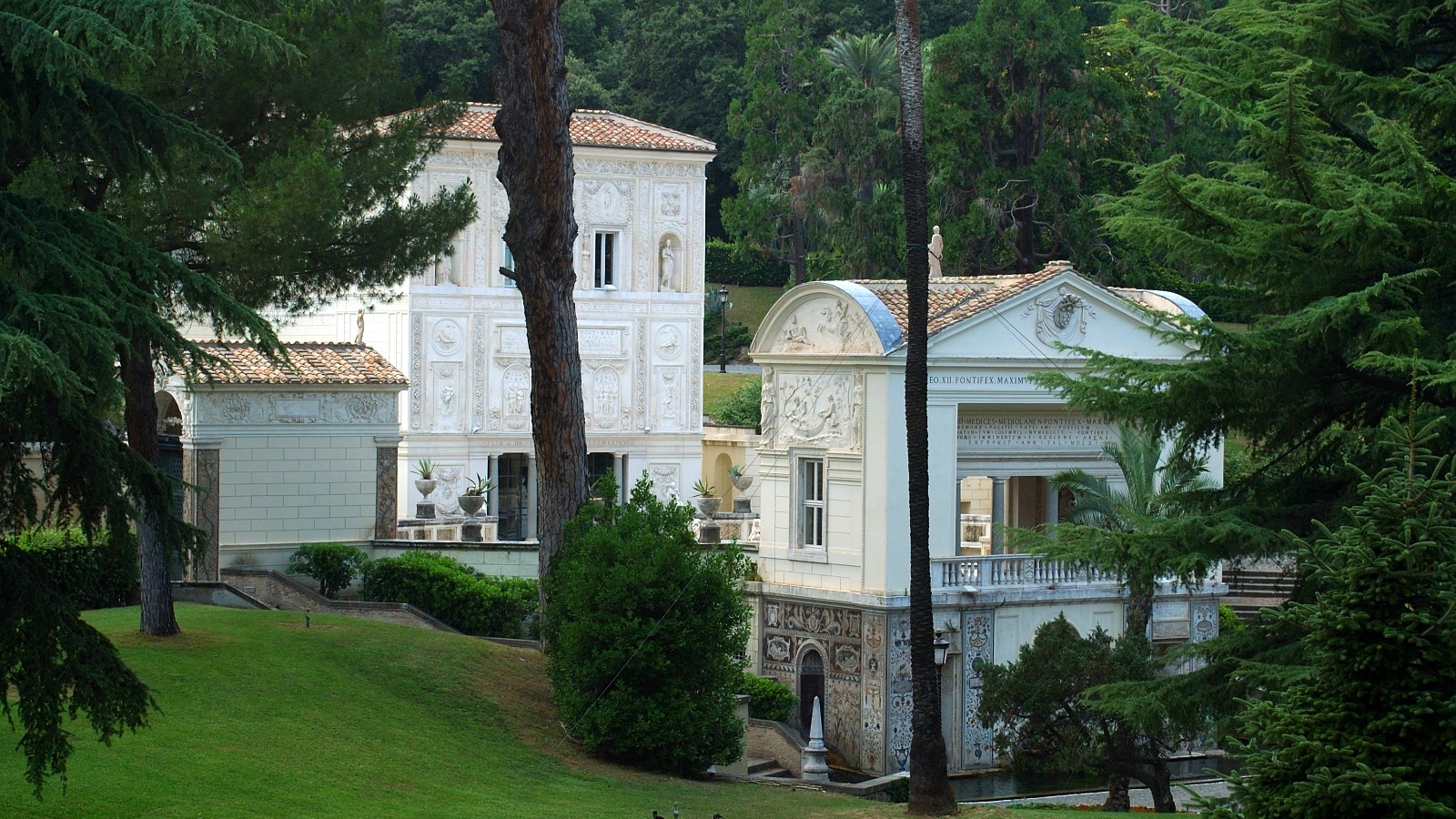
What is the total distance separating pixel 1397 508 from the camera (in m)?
9.08

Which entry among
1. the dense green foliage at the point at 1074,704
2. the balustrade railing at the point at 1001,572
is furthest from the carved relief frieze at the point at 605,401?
the dense green foliage at the point at 1074,704

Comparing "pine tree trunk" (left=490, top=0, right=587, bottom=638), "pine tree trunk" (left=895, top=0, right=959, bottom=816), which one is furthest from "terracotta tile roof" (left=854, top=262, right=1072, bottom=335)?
"pine tree trunk" (left=895, top=0, right=959, bottom=816)

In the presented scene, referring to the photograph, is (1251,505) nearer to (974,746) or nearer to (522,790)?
(522,790)

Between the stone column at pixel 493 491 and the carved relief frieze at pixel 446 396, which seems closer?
the carved relief frieze at pixel 446 396

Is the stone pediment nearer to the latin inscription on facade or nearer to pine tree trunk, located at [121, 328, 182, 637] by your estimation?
the latin inscription on facade

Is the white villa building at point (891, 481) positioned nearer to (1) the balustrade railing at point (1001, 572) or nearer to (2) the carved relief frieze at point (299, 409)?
(1) the balustrade railing at point (1001, 572)

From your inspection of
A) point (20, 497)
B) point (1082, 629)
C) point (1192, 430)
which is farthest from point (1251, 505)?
point (1082, 629)

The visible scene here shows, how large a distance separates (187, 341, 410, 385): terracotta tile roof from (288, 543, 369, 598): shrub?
8.45 feet

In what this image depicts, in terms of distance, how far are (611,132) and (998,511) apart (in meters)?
17.0

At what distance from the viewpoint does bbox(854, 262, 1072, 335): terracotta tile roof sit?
24531mm

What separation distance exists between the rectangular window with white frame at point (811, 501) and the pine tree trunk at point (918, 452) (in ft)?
24.6

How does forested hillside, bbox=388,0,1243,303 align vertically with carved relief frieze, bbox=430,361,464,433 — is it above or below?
above

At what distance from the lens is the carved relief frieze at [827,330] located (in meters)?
24.1

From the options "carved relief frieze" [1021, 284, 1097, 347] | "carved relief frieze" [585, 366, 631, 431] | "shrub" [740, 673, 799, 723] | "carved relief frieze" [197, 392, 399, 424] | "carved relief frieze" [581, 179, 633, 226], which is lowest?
"shrub" [740, 673, 799, 723]
